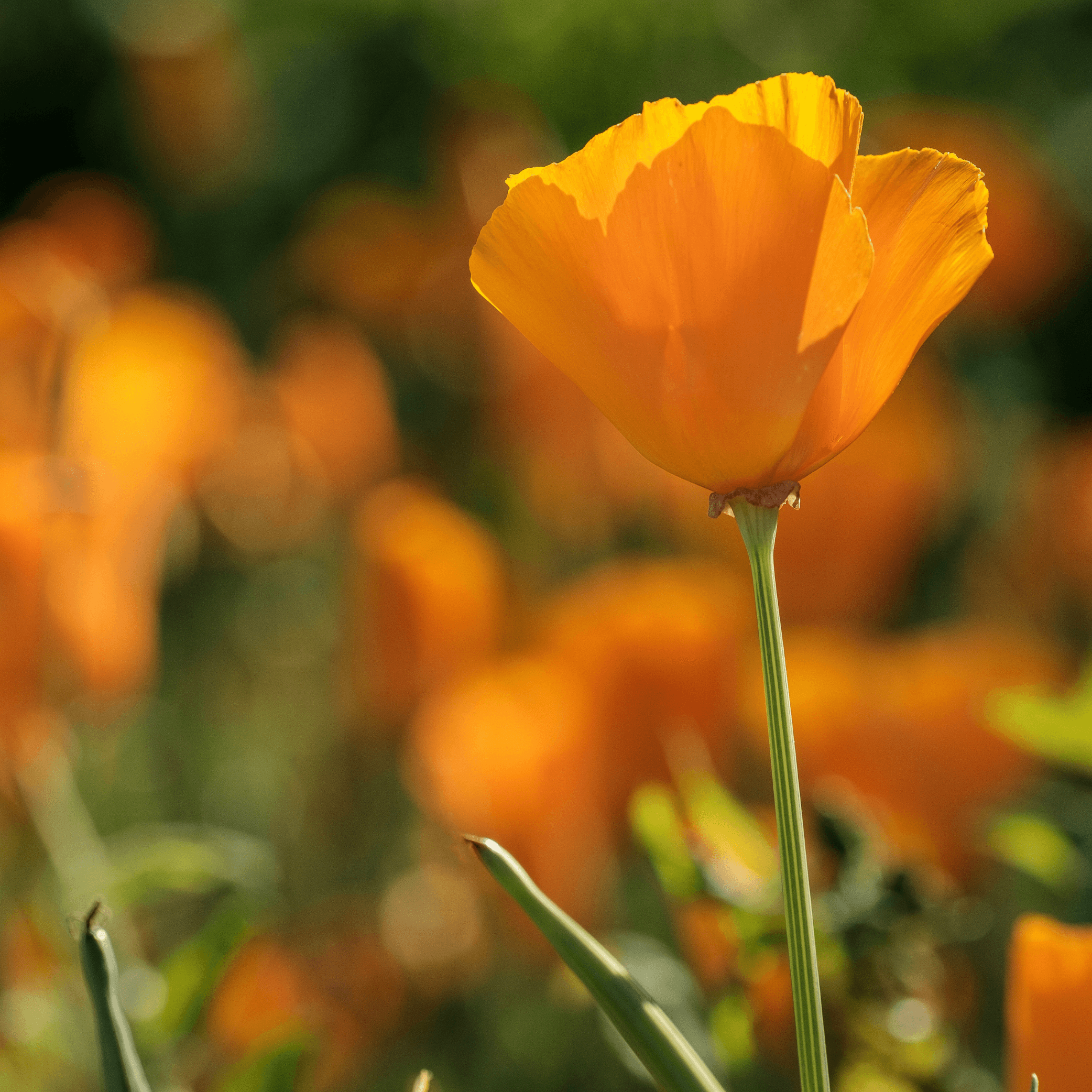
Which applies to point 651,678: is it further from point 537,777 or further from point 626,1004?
point 626,1004

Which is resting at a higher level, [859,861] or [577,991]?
[859,861]

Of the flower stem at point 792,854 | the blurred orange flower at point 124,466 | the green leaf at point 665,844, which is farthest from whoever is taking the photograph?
the blurred orange flower at point 124,466

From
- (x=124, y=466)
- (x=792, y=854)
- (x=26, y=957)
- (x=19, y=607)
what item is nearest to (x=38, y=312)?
(x=124, y=466)

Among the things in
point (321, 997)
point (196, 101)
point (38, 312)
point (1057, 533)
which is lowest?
point (321, 997)

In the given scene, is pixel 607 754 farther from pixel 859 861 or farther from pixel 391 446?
pixel 391 446

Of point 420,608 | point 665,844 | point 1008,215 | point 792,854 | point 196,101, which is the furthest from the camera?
point 196,101

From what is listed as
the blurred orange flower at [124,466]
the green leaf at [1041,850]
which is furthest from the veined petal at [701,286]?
the blurred orange flower at [124,466]

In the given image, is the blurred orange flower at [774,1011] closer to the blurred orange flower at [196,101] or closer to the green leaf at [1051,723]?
the green leaf at [1051,723]

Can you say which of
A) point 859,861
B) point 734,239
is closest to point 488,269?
point 734,239
